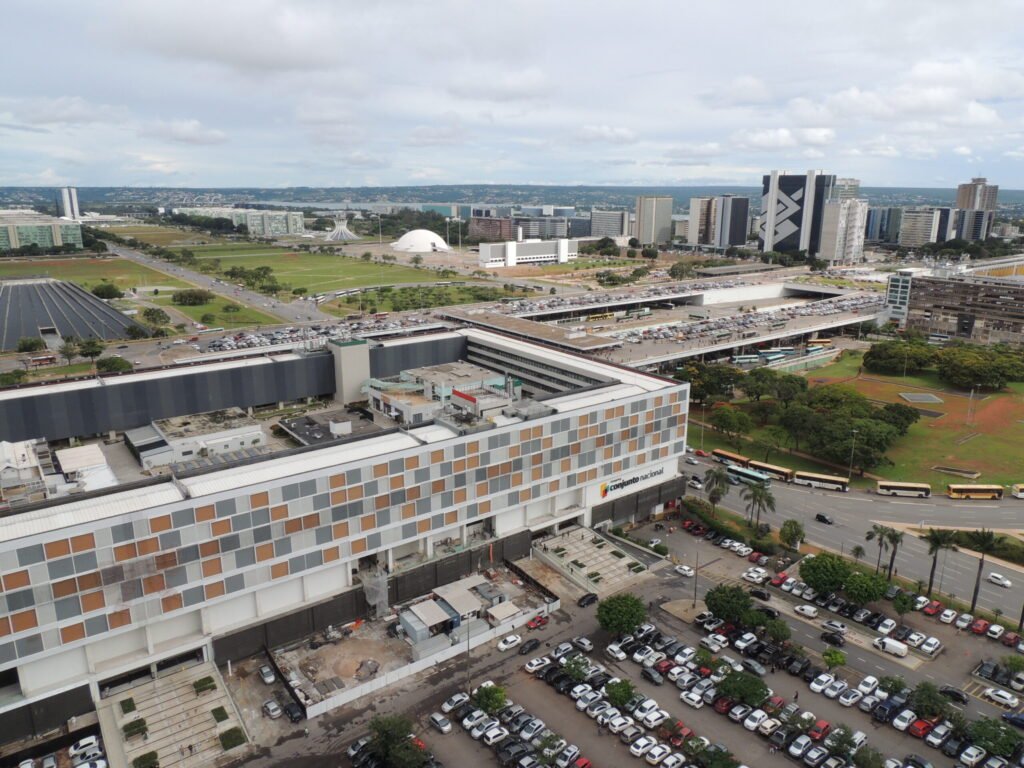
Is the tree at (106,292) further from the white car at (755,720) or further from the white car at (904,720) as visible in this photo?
the white car at (904,720)

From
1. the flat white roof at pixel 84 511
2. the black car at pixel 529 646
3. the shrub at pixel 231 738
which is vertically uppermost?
the flat white roof at pixel 84 511

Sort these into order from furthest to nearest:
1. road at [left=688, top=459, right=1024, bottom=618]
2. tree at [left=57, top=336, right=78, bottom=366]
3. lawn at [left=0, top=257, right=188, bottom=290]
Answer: lawn at [left=0, top=257, right=188, bottom=290] → tree at [left=57, top=336, right=78, bottom=366] → road at [left=688, top=459, right=1024, bottom=618]

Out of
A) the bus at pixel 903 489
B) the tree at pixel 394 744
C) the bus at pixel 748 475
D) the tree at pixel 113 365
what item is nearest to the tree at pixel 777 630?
the tree at pixel 394 744

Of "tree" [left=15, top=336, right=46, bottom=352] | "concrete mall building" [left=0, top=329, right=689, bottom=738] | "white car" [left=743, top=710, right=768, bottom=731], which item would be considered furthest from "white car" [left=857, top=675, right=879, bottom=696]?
"tree" [left=15, top=336, right=46, bottom=352]

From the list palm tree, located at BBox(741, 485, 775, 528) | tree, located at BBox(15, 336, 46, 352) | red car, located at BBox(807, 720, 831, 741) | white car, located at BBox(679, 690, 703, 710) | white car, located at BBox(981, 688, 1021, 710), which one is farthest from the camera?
tree, located at BBox(15, 336, 46, 352)

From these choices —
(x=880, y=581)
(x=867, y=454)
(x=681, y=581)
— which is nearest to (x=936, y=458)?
(x=867, y=454)

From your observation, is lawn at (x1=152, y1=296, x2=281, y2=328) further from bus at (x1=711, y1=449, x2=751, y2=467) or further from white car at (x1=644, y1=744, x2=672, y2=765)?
white car at (x1=644, y1=744, x2=672, y2=765)

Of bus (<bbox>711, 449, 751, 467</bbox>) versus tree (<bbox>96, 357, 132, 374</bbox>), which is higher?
tree (<bbox>96, 357, 132, 374</bbox>)
